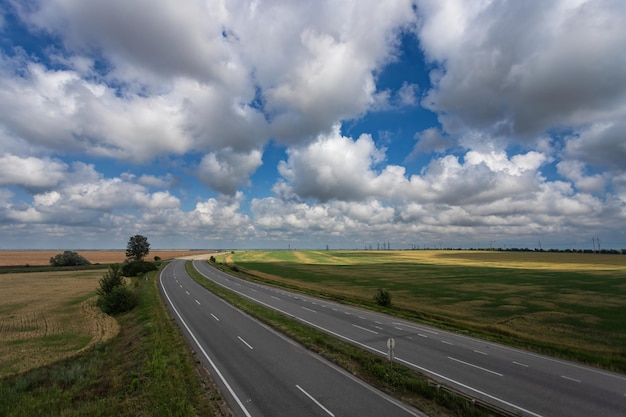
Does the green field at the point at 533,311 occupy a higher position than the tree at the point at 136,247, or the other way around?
the tree at the point at 136,247

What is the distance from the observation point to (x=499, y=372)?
745 inches

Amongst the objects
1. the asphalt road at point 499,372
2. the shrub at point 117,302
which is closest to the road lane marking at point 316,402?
the asphalt road at point 499,372

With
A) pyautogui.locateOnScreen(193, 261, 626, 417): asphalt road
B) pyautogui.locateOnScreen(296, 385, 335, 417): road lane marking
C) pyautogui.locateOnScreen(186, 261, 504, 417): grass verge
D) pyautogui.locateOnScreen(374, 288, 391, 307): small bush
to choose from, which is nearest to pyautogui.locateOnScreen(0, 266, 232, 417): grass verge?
pyautogui.locateOnScreen(296, 385, 335, 417): road lane marking

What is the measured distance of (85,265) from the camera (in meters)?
118

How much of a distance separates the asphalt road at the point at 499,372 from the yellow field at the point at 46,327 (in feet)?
A: 70.1

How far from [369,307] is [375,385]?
80.8 feet

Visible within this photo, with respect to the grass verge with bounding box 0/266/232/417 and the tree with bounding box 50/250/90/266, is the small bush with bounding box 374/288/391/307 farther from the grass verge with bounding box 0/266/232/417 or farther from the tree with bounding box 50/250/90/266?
the tree with bounding box 50/250/90/266

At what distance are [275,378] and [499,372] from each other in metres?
13.1

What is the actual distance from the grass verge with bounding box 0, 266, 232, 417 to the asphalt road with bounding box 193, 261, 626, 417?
12.4 meters

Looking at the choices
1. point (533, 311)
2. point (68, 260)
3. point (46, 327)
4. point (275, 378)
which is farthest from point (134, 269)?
point (533, 311)

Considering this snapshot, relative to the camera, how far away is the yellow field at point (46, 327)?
81.9 feet

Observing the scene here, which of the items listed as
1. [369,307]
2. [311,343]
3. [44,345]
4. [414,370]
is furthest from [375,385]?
[44,345]

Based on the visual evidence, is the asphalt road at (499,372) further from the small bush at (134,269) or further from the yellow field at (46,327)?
the small bush at (134,269)

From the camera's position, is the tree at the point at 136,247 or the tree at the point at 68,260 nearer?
the tree at the point at 68,260
